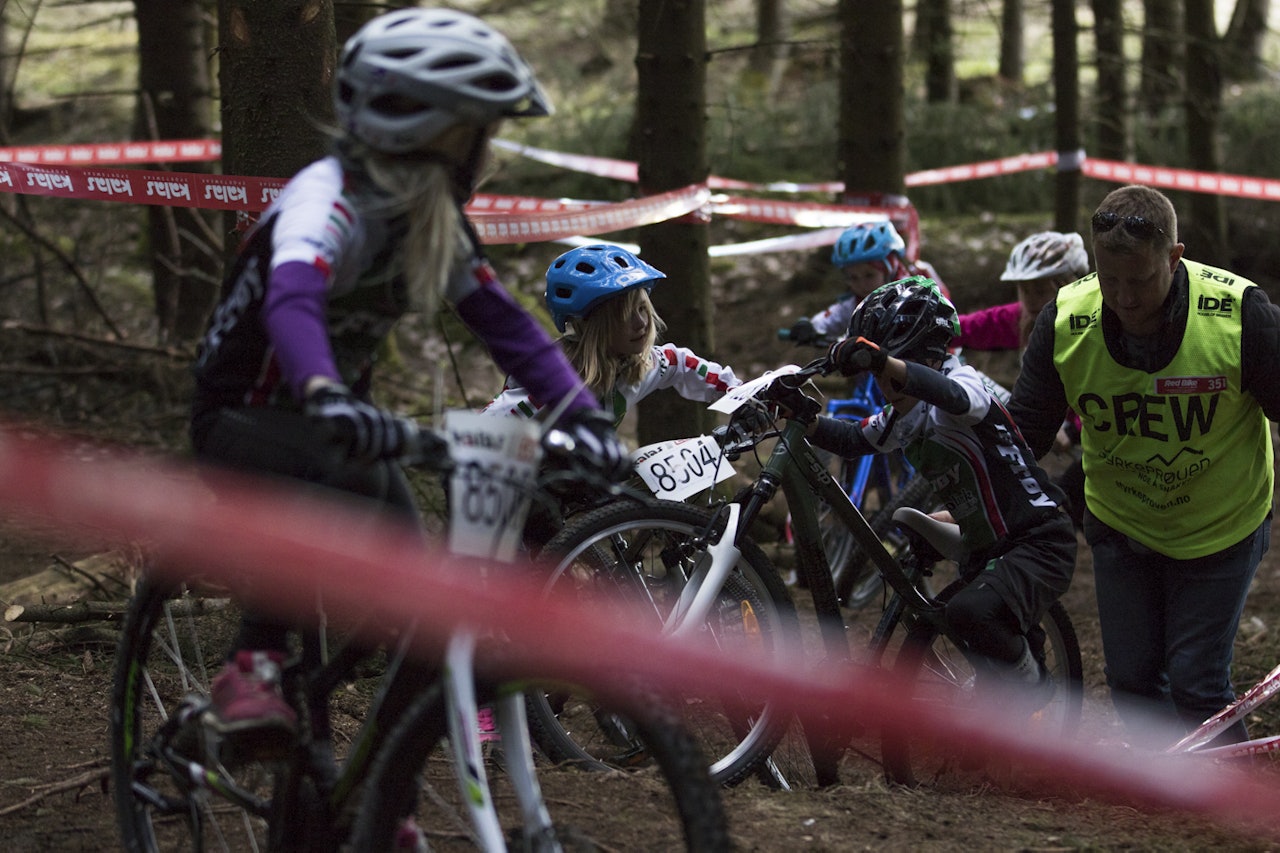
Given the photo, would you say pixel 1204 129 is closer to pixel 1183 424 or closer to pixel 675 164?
pixel 675 164

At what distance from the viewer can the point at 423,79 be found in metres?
2.64

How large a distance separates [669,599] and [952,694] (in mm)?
1102

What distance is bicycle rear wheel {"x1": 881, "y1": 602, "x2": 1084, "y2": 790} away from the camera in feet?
14.5

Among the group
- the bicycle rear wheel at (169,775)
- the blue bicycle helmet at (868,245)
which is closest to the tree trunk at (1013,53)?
the blue bicycle helmet at (868,245)

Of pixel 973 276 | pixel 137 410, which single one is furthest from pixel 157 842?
pixel 973 276

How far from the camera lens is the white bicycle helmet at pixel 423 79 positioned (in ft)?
8.71

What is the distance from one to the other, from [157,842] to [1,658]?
1.94 metres

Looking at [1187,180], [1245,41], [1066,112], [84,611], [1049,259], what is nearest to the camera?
[84,611]

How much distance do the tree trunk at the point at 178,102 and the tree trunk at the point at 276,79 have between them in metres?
4.91

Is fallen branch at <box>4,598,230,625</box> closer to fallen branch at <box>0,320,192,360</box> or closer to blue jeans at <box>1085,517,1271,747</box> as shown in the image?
blue jeans at <box>1085,517,1271,747</box>

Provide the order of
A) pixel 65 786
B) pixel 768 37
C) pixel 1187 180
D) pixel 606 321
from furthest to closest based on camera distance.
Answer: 1. pixel 768 37
2. pixel 1187 180
3. pixel 606 321
4. pixel 65 786

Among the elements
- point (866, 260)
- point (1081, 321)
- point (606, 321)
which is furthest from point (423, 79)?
point (866, 260)

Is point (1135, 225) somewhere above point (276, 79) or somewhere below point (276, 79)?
below

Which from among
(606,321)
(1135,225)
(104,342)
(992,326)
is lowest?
(104,342)
